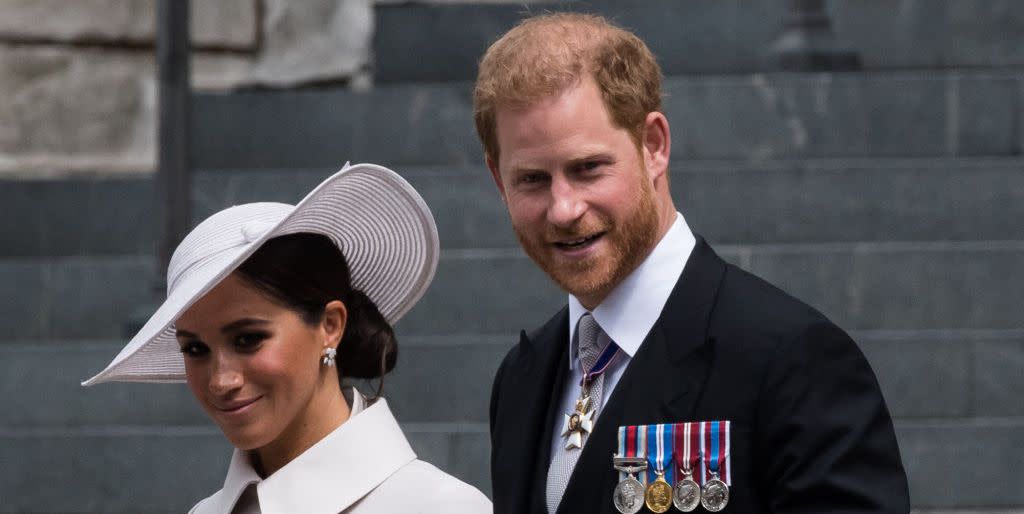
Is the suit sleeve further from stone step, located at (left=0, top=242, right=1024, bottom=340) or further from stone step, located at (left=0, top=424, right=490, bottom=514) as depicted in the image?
stone step, located at (left=0, top=242, right=1024, bottom=340)

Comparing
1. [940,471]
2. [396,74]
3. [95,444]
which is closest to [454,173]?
[396,74]

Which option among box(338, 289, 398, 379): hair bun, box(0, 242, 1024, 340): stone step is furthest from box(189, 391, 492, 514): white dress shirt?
box(0, 242, 1024, 340): stone step

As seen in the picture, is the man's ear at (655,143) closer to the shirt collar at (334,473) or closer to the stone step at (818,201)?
the shirt collar at (334,473)

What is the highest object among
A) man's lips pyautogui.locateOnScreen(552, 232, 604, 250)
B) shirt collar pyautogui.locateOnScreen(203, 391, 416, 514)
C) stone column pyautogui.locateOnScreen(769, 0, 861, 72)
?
man's lips pyautogui.locateOnScreen(552, 232, 604, 250)

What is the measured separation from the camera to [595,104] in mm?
2975

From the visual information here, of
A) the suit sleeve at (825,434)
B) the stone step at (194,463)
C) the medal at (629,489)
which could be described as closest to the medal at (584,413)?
the medal at (629,489)

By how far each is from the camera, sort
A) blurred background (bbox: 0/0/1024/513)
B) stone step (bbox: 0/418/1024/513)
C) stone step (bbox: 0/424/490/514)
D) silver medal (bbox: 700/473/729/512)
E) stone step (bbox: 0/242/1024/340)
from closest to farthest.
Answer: silver medal (bbox: 700/473/729/512) < stone step (bbox: 0/418/1024/513) < stone step (bbox: 0/424/490/514) < blurred background (bbox: 0/0/1024/513) < stone step (bbox: 0/242/1024/340)

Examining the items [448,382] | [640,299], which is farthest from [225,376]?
[448,382]

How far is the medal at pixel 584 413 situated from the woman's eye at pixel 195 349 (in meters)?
0.68

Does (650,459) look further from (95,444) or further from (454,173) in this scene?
(454,173)

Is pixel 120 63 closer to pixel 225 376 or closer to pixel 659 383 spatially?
pixel 225 376

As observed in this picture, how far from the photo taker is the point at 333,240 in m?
3.50

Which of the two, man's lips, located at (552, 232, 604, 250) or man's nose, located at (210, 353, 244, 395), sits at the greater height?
man's lips, located at (552, 232, 604, 250)

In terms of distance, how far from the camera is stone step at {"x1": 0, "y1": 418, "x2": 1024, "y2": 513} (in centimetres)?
645
